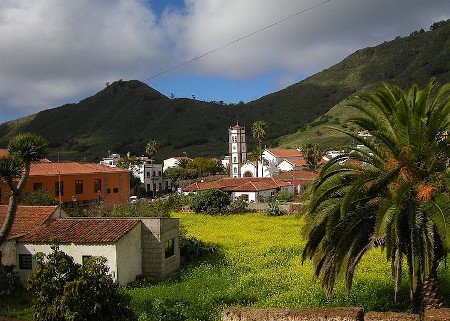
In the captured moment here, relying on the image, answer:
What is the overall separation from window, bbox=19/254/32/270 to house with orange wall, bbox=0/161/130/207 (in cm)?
2530

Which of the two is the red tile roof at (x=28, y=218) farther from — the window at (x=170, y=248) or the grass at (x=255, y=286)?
the grass at (x=255, y=286)

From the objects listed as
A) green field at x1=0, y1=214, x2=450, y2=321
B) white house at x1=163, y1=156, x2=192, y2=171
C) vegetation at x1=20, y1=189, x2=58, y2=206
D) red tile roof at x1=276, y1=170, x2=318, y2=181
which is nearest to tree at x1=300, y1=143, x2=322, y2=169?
red tile roof at x1=276, y1=170, x2=318, y2=181

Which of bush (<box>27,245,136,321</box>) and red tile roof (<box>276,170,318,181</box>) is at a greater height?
red tile roof (<box>276,170,318,181</box>)

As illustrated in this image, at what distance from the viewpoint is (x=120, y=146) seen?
14400 centimetres

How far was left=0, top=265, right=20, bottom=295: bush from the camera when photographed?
21.9 metres

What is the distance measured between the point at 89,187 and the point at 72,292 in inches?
1651

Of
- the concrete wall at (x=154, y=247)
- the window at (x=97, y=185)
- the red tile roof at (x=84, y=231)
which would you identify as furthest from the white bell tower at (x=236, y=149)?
the concrete wall at (x=154, y=247)

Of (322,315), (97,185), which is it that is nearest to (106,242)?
(322,315)

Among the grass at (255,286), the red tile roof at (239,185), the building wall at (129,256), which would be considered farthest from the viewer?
the red tile roof at (239,185)

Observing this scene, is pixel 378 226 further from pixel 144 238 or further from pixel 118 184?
pixel 118 184

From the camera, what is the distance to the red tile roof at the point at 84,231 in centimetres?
2314

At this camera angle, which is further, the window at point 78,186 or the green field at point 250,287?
the window at point 78,186

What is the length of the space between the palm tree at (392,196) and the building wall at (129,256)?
36.2 ft

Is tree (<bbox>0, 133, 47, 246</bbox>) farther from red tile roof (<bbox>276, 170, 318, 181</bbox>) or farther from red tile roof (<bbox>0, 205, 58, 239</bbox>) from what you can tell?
red tile roof (<bbox>276, 170, 318, 181</bbox>)
